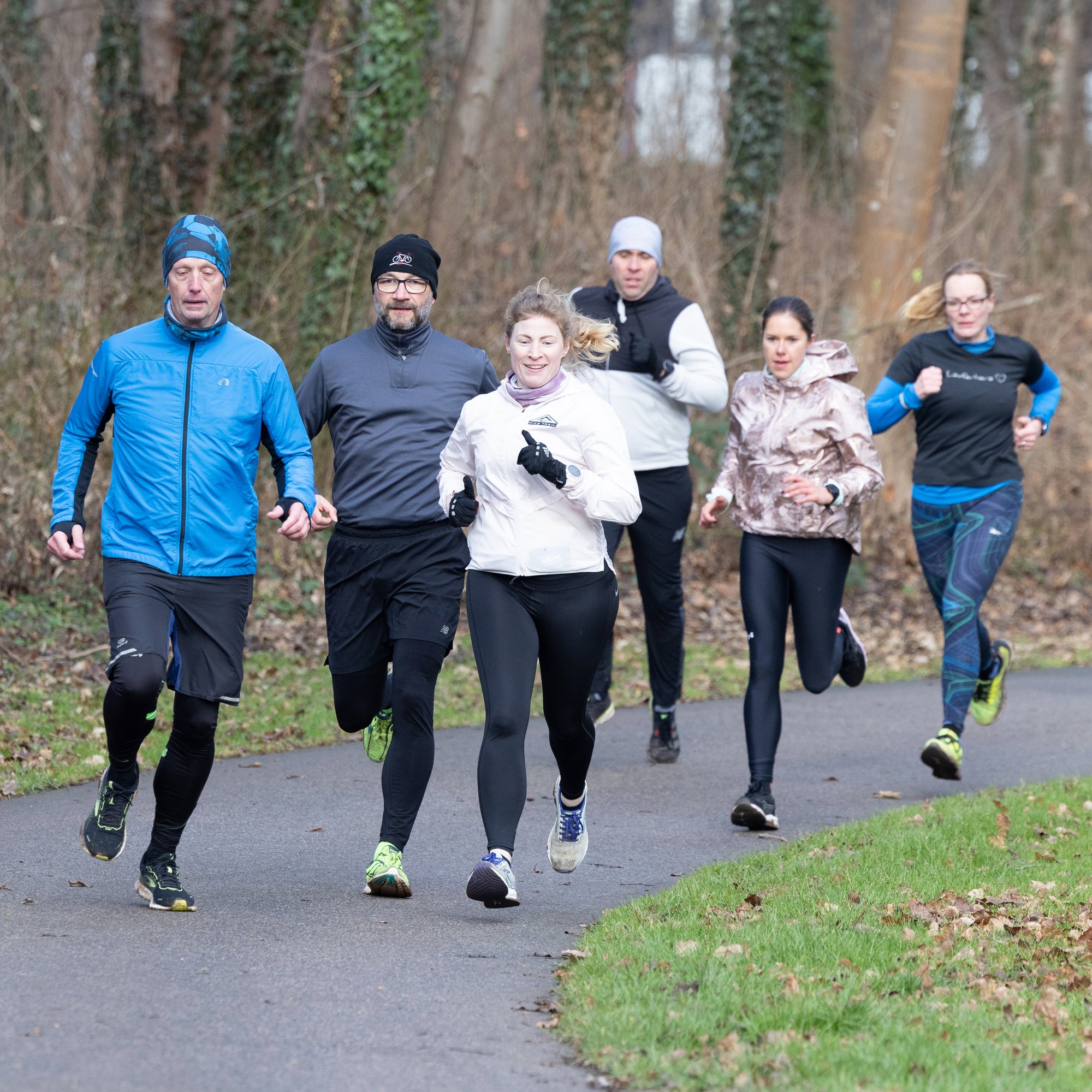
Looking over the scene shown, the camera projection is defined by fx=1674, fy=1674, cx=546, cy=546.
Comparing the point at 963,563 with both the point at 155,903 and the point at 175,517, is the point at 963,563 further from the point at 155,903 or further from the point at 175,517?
the point at 155,903

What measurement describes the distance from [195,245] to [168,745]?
5.63ft

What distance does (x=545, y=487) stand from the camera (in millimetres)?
5793

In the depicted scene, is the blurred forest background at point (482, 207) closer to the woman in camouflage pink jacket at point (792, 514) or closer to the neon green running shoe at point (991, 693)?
the neon green running shoe at point (991, 693)

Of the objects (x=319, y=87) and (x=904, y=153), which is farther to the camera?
(x=904, y=153)

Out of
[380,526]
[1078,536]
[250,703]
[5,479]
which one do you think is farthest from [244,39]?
[380,526]

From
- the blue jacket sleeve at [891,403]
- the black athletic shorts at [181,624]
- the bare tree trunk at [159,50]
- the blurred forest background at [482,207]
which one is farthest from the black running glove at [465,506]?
the bare tree trunk at [159,50]

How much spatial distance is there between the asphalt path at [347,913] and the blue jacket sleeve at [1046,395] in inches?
75.6

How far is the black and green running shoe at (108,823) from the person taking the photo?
577 centimetres

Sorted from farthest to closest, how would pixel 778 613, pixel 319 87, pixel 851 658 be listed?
pixel 319 87 < pixel 851 658 < pixel 778 613

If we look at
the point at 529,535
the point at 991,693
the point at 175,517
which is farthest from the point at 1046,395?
the point at 175,517

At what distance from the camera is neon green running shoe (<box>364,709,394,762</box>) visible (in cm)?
651

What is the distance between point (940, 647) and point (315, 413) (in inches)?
350

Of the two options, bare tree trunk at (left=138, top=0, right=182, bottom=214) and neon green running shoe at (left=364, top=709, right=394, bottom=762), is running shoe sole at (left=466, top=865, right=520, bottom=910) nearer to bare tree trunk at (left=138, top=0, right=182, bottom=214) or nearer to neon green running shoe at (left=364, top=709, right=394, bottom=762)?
neon green running shoe at (left=364, top=709, right=394, bottom=762)

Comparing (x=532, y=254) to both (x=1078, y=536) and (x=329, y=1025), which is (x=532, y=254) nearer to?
(x=1078, y=536)
